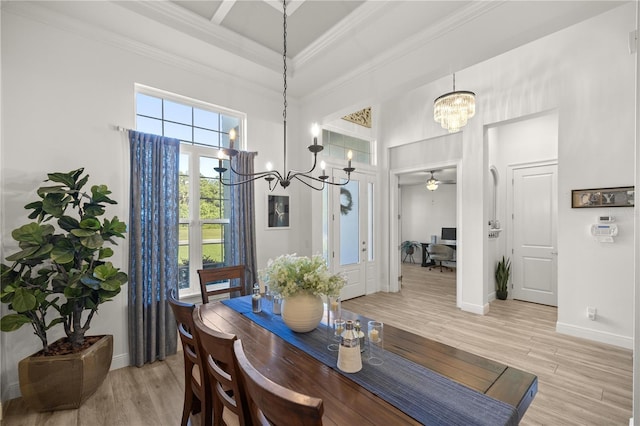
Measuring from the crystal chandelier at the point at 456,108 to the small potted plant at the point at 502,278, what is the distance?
2977mm

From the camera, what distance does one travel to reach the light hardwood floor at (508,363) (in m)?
2.11

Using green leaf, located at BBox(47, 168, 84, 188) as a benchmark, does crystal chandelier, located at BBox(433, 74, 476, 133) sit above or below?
above

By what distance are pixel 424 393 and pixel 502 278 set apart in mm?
4860

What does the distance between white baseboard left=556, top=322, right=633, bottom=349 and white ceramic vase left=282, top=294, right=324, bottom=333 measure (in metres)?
3.65

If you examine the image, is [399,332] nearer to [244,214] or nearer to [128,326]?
[244,214]

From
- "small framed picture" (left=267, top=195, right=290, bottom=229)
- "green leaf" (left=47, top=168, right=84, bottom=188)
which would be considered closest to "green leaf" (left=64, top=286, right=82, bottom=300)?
"green leaf" (left=47, top=168, right=84, bottom=188)

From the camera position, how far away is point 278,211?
4016 mm

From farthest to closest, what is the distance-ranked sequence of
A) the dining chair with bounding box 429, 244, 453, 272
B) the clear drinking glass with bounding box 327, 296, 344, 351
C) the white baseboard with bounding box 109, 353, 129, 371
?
the dining chair with bounding box 429, 244, 453, 272, the white baseboard with bounding box 109, 353, 129, 371, the clear drinking glass with bounding box 327, 296, 344, 351

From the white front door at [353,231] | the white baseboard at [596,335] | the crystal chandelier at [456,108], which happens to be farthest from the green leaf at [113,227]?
the white baseboard at [596,335]

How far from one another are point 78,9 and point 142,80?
2.22ft

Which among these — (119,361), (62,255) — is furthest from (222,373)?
(119,361)

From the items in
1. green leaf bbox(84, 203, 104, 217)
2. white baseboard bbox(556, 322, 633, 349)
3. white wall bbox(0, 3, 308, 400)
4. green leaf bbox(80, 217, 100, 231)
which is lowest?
white baseboard bbox(556, 322, 633, 349)

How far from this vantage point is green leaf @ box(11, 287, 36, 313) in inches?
78.4

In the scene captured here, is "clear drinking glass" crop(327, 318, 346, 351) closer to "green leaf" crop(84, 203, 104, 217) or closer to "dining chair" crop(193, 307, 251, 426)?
"dining chair" crop(193, 307, 251, 426)
